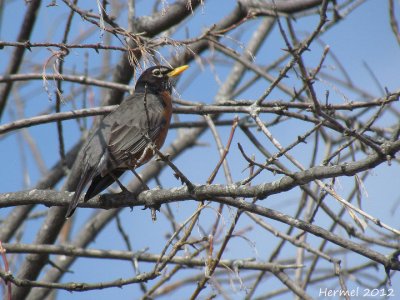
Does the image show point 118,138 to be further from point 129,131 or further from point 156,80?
point 156,80

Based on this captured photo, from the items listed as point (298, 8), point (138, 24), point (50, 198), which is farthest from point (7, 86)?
point (298, 8)

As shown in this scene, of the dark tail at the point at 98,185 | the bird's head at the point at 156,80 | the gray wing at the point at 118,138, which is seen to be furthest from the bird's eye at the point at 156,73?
the dark tail at the point at 98,185

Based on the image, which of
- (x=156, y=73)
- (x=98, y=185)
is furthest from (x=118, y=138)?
(x=156, y=73)

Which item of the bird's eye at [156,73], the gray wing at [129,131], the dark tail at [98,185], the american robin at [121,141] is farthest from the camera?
the bird's eye at [156,73]

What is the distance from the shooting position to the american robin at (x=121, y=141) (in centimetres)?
384

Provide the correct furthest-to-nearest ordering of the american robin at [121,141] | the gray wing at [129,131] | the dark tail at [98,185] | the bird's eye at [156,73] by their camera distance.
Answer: the bird's eye at [156,73], the gray wing at [129,131], the american robin at [121,141], the dark tail at [98,185]

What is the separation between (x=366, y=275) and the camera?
4.91m

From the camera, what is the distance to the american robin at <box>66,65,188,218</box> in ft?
12.6

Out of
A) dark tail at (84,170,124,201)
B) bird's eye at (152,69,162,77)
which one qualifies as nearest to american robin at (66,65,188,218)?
dark tail at (84,170,124,201)

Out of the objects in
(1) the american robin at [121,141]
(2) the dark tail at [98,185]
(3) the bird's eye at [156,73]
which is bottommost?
(2) the dark tail at [98,185]

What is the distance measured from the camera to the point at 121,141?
4.20 m

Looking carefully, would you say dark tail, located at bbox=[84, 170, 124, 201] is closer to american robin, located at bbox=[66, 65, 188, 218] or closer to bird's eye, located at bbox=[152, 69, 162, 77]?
american robin, located at bbox=[66, 65, 188, 218]

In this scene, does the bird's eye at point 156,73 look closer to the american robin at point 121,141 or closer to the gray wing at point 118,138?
the american robin at point 121,141

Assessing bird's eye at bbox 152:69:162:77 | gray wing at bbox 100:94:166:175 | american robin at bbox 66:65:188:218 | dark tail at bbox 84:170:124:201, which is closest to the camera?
dark tail at bbox 84:170:124:201
